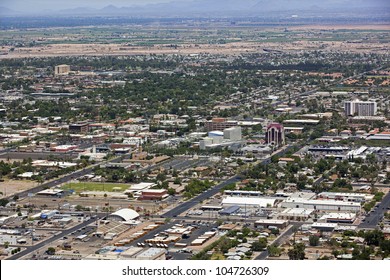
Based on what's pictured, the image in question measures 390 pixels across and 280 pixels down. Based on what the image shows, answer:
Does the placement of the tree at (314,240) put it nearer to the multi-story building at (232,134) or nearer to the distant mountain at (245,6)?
the multi-story building at (232,134)

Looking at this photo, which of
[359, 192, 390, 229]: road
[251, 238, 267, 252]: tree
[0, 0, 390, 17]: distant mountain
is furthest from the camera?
[0, 0, 390, 17]: distant mountain

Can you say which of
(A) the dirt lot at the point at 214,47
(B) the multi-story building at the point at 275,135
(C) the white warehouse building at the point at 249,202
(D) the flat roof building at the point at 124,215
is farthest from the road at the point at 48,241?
(A) the dirt lot at the point at 214,47

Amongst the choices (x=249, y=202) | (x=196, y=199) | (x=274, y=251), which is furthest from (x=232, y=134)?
(x=274, y=251)

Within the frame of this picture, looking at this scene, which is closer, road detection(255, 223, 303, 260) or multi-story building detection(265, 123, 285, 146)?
road detection(255, 223, 303, 260)

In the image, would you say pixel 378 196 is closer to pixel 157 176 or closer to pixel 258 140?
pixel 157 176

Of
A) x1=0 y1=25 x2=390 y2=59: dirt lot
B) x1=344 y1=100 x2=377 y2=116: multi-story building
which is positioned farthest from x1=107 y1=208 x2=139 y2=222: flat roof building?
x1=0 y1=25 x2=390 y2=59: dirt lot

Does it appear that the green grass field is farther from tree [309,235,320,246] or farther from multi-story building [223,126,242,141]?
multi-story building [223,126,242,141]
